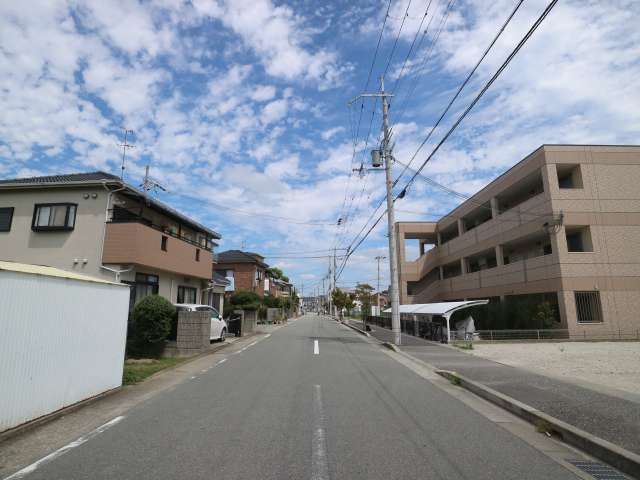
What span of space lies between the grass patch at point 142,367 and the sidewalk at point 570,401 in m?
8.09

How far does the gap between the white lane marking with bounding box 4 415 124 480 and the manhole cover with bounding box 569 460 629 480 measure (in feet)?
19.6

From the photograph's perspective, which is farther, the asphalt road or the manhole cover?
the manhole cover

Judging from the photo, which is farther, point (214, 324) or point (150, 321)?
point (214, 324)

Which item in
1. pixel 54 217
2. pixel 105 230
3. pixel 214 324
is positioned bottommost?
pixel 214 324

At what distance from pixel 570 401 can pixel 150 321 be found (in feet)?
38.5

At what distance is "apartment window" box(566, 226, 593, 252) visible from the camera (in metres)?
22.3

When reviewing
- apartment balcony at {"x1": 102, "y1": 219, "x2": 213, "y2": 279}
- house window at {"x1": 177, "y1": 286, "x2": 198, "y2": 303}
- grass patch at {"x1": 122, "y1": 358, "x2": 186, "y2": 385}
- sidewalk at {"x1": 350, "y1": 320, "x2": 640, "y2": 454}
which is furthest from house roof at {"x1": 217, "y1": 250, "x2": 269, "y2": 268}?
sidewalk at {"x1": 350, "y1": 320, "x2": 640, "y2": 454}

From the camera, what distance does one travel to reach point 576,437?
209 inches

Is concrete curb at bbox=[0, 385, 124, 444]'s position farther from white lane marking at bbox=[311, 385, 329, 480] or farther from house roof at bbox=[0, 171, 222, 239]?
house roof at bbox=[0, 171, 222, 239]

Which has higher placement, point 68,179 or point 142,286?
point 68,179

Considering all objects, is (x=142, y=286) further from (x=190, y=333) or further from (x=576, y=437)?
(x=576, y=437)

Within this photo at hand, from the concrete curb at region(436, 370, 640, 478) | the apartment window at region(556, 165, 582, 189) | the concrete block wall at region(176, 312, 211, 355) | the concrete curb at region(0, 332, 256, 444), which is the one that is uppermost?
the apartment window at region(556, 165, 582, 189)

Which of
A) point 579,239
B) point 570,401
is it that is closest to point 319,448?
point 570,401

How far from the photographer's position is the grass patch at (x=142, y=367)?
9.36 metres
